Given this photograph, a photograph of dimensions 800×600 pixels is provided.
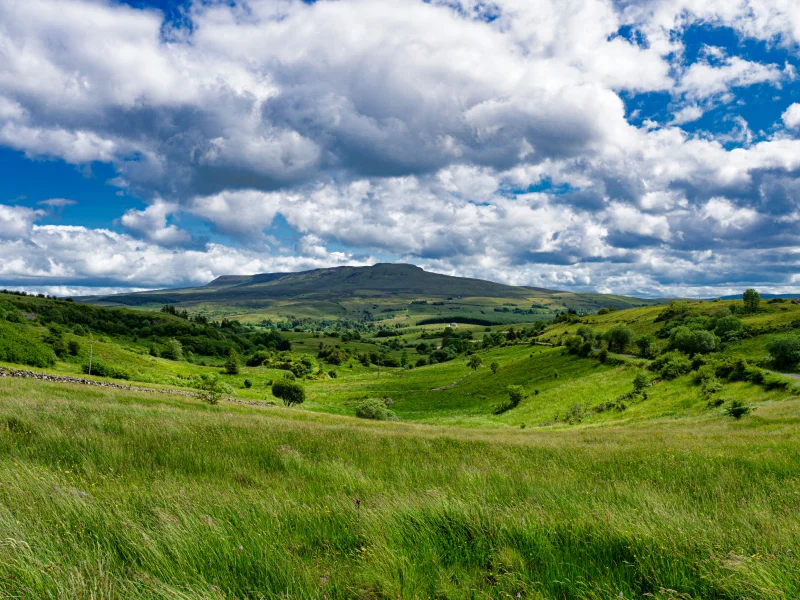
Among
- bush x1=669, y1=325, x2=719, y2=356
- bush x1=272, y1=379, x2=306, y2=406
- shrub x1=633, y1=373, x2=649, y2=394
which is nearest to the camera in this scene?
shrub x1=633, y1=373, x2=649, y2=394

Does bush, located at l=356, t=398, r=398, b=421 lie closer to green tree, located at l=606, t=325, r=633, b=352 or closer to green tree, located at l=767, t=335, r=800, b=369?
green tree, located at l=767, t=335, r=800, b=369

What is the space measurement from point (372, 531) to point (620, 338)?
111042mm

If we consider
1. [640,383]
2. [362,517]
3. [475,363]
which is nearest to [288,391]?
[640,383]

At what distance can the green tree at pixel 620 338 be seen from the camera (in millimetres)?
101000

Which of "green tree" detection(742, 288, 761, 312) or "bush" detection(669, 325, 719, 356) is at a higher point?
"green tree" detection(742, 288, 761, 312)

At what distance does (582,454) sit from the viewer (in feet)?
36.7

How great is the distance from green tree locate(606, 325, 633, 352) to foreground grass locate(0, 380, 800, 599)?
341ft

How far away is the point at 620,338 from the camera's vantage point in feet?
334

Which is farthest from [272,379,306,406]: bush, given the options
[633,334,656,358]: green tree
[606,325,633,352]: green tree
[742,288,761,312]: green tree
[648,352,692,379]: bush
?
[742,288,761,312]: green tree

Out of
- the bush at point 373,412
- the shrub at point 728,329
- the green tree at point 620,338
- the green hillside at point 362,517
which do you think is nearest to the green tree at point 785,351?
the shrub at point 728,329

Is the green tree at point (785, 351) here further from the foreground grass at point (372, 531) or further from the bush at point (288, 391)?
the bush at point (288, 391)

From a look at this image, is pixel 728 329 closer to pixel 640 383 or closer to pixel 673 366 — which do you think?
pixel 673 366

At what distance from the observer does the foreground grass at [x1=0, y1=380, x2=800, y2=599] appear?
11.6ft

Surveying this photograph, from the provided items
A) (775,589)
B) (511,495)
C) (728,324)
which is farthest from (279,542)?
(728,324)
